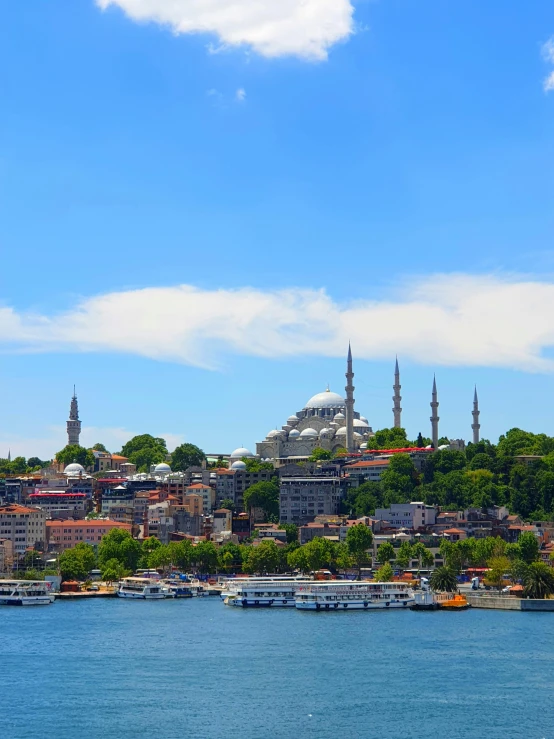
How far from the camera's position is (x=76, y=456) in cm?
12581

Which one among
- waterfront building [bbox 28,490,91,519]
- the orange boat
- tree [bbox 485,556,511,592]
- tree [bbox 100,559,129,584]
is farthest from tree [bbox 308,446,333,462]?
the orange boat

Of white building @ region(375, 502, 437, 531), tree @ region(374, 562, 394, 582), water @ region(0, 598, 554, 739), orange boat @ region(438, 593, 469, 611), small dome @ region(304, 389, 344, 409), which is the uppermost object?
small dome @ region(304, 389, 344, 409)

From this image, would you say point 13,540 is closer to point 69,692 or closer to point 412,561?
point 412,561

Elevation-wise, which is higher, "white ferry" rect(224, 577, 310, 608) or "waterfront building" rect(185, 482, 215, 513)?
"waterfront building" rect(185, 482, 215, 513)

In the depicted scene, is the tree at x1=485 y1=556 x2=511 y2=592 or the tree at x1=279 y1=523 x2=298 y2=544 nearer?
the tree at x1=485 y1=556 x2=511 y2=592

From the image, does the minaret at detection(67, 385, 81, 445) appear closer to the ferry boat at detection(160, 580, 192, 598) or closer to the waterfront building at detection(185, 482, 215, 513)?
the waterfront building at detection(185, 482, 215, 513)

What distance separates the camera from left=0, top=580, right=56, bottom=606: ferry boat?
2745 inches

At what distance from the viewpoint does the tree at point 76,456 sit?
12531cm

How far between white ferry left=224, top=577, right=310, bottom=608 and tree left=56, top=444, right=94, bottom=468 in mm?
57779

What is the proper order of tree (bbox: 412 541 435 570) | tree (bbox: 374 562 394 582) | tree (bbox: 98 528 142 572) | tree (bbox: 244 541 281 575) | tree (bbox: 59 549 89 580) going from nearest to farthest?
tree (bbox: 374 562 394 582), tree (bbox: 59 549 89 580), tree (bbox: 412 541 435 570), tree (bbox: 244 541 281 575), tree (bbox: 98 528 142 572)

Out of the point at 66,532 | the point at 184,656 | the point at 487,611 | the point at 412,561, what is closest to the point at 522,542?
the point at 412,561

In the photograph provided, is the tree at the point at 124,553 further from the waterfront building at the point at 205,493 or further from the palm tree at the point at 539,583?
the palm tree at the point at 539,583

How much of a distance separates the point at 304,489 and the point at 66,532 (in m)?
16.4

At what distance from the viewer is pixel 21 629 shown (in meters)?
55.2
